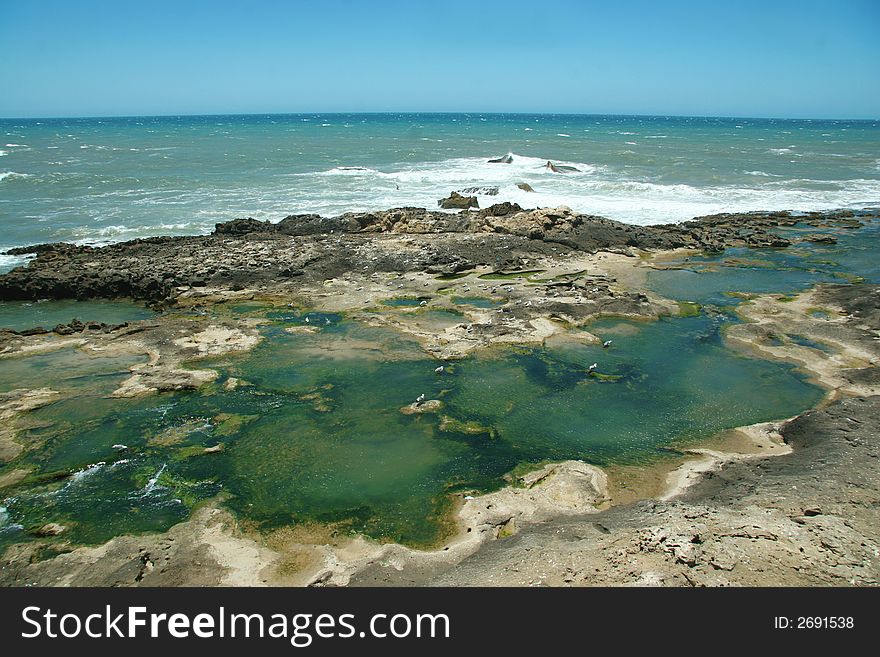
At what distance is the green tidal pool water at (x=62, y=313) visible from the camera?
1460cm

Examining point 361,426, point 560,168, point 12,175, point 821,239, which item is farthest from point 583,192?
point 12,175

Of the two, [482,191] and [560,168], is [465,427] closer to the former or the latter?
[482,191]

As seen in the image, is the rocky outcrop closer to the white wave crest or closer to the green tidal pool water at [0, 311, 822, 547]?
the green tidal pool water at [0, 311, 822, 547]

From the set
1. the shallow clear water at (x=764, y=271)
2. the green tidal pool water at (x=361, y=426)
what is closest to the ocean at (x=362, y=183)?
the shallow clear water at (x=764, y=271)

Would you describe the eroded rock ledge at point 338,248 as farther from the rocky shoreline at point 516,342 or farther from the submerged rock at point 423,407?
the submerged rock at point 423,407

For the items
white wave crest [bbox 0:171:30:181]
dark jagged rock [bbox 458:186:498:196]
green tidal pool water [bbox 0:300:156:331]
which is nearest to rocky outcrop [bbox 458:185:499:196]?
dark jagged rock [bbox 458:186:498:196]

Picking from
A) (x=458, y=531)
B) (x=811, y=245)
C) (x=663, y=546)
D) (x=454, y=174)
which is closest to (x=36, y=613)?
(x=458, y=531)

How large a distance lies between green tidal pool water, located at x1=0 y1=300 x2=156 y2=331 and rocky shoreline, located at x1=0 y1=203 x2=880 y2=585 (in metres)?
0.56

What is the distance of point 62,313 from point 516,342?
12.6 meters

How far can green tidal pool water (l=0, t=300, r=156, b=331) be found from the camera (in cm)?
1460

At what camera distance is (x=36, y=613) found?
4.53m

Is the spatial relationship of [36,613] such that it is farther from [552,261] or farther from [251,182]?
[251,182]

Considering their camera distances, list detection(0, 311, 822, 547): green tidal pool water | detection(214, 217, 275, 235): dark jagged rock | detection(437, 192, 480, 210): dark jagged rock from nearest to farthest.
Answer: detection(0, 311, 822, 547): green tidal pool water → detection(214, 217, 275, 235): dark jagged rock → detection(437, 192, 480, 210): dark jagged rock

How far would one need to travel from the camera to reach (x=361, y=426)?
382 inches
